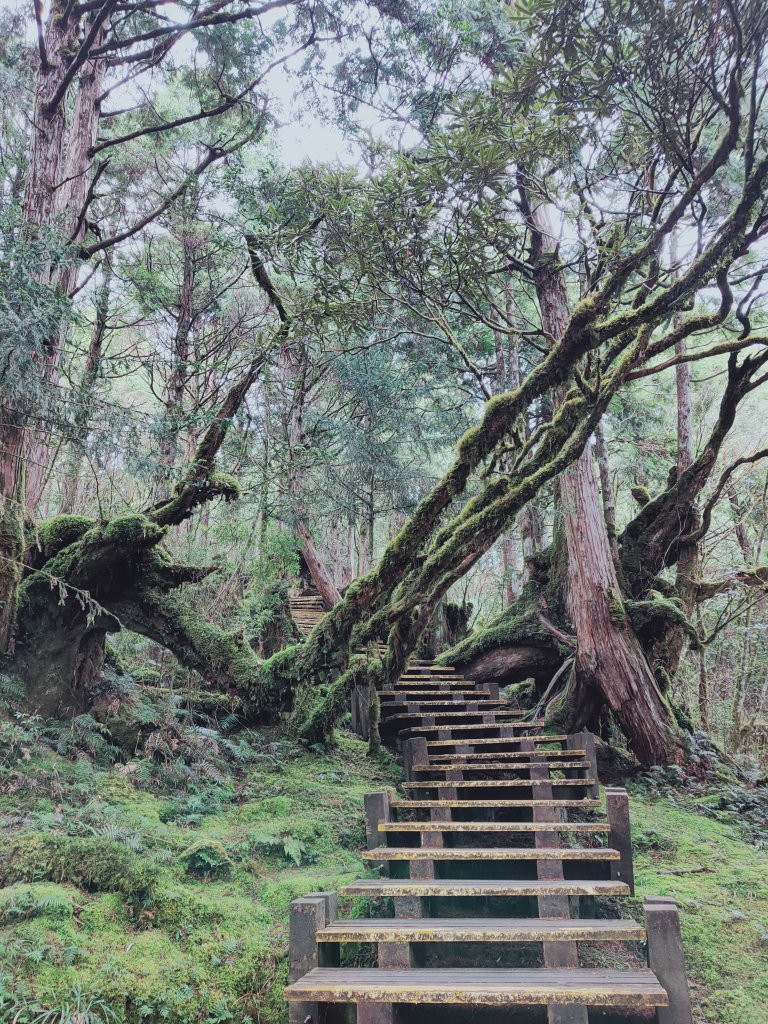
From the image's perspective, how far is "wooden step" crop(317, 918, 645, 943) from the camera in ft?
11.0

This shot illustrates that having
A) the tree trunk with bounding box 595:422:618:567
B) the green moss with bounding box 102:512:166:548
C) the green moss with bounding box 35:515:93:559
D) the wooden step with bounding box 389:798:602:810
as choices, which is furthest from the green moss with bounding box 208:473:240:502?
the tree trunk with bounding box 595:422:618:567

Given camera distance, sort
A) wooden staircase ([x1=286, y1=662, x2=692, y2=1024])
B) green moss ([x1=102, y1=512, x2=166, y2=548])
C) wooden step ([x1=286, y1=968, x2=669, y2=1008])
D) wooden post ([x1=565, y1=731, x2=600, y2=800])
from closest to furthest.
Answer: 1. wooden step ([x1=286, y1=968, x2=669, y2=1008])
2. wooden staircase ([x1=286, y1=662, x2=692, y2=1024])
3. wooden post ([x1=565, y1=731, x2=600, y2=800])
4. green moss ([x1=102, y1=512, x2=166, y2=548])

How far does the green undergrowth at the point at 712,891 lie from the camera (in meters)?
4.02

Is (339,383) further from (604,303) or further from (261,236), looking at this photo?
(604,303)

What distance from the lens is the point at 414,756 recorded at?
20.9ft

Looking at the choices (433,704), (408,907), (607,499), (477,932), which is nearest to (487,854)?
(408,907)

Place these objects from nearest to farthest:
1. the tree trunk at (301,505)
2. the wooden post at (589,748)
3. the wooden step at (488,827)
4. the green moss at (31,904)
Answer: the green moss at (31,904) < the wooden step at (488,827) < the wooden post at (589,748) < the tree trunk at (301,505)

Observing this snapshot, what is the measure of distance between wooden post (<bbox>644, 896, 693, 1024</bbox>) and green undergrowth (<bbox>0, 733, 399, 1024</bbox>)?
1.99 metres

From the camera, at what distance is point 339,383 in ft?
48.8

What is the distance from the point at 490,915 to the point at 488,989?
6.90 ft

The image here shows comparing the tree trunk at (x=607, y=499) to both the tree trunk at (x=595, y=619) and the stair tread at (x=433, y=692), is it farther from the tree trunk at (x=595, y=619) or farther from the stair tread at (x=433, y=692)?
the stair tread at (x=433, y=692)

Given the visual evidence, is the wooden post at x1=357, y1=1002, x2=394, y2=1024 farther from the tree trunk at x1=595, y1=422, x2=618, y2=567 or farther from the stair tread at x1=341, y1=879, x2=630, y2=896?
the tree trunk at x1=595, y1=422, x2=618, y2=567

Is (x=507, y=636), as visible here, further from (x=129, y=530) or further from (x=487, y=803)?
(x=129, y=530)

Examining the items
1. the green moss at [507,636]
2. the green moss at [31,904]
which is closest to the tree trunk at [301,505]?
the green moss at [507,636]
